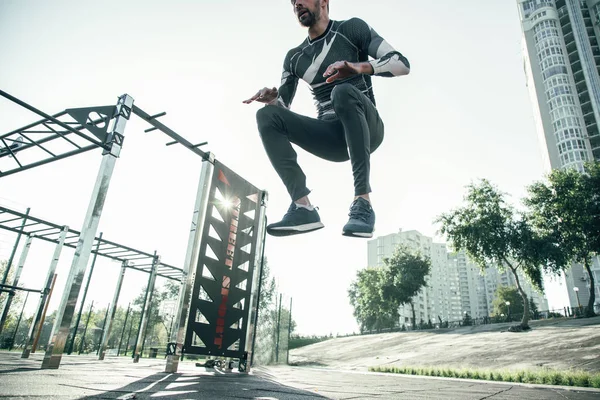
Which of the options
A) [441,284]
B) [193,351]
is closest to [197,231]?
[193,351]

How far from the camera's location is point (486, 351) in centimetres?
1683

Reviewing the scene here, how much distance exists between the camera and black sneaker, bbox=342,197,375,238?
194cm

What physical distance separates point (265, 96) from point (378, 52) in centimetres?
84

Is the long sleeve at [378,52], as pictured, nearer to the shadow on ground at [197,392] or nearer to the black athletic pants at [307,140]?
the black athletic pants at [307,140]

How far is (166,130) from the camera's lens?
719 cm

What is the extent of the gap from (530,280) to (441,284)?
99682 mm

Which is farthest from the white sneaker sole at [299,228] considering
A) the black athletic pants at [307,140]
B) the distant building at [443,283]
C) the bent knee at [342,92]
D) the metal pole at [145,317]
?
the distant building at [443,283]

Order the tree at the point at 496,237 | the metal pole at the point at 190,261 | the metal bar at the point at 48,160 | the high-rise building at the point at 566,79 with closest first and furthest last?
1. the metal pole at the point at 190,261
2. the metal bar at the point at 48,160
3. the tree at the point at 496,237
4. the high-rise building at the point at 566,79

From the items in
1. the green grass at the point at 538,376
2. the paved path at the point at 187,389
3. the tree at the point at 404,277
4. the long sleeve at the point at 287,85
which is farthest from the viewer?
the tree at the point at 404,277

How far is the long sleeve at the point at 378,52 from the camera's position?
6.02ft

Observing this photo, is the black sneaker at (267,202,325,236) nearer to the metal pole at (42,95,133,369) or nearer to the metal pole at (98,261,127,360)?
the metal pole at (42,95,133,369)

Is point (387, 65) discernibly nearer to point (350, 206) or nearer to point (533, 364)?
point (350, 206)

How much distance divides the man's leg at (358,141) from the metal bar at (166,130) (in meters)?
5.88

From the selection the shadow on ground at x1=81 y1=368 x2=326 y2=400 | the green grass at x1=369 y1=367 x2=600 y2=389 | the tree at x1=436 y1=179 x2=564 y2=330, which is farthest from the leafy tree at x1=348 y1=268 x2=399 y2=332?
the shadow on ground at x1=81 y1=368 x2=326 y2=400
